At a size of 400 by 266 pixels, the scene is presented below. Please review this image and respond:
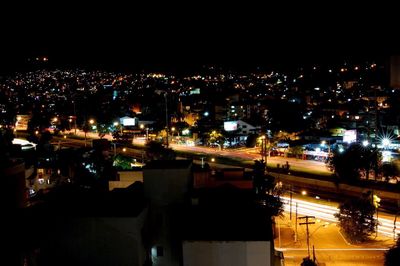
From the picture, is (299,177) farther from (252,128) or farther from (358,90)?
(358,90)

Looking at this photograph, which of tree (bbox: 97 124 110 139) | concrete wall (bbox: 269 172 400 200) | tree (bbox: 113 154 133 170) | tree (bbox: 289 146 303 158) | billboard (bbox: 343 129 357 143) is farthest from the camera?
tree (bbox: 97 124 110 139)

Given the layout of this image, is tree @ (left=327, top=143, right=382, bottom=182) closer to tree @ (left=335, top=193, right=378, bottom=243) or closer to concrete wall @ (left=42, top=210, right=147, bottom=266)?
tree @ (left=335, top=193, right=378, bottom=243)


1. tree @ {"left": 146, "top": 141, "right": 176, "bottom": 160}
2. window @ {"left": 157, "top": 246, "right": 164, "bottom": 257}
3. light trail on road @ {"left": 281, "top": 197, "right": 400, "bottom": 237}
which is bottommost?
light trail on road @ {"left": 281, "top": 197, "right": 400, "bottom": 237}

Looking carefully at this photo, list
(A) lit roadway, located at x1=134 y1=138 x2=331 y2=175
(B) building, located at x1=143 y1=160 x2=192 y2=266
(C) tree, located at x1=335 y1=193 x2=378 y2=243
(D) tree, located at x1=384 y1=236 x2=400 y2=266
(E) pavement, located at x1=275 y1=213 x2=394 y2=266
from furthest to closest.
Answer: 1. (A) lit roadway, located at x1=134 y1=138 x2=331 y2=175
2. (C) tree, located at x1=335 y1=193 x2=378 y2=243
3. (E) pavement, located at x1=275 y1=213 x2=394 y2=266
4. (B) building, located at x1=143 y1=160 x2=192 y2=266
5. (D) tree, located at x1=384 y1=236 x2=400 y2=266

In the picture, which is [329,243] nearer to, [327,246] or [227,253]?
[327,246]

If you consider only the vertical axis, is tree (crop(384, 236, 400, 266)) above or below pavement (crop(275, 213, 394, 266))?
above

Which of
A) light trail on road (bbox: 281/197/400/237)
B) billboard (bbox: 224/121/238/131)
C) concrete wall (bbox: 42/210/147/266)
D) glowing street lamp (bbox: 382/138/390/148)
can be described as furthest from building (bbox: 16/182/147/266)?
billboard (bbox: 224/121/238/131)

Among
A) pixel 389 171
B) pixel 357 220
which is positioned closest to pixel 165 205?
pixel 357 220

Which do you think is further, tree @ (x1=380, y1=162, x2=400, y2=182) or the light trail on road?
tree @ (x1=380, y1=162, x2=400, y2=182)
